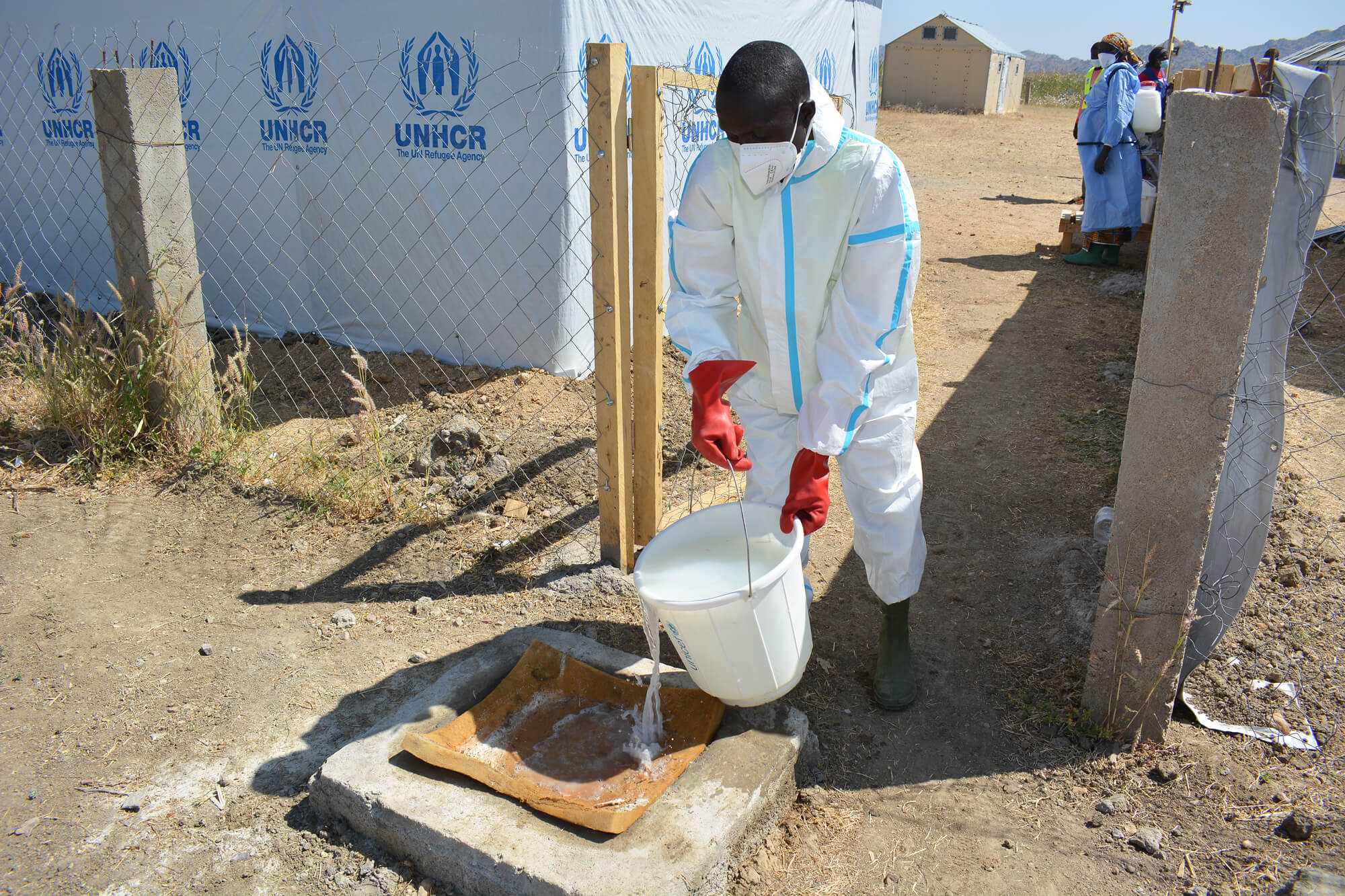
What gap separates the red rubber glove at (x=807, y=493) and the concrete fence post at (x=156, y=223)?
299cm

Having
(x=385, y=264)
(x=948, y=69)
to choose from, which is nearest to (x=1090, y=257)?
(x=385, y=264)

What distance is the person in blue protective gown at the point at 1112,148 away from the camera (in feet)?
25.3

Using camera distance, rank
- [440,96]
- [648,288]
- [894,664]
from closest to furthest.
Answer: [894,664] < [648,288] < [440,96]

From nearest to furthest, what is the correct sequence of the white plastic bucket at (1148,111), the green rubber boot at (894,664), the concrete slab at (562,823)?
1. the concrete slab at (562,823)
2. the green rubber boot at (894,664)
3. the white plastic bucket at (1148,111)

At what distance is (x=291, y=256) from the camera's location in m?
5.95

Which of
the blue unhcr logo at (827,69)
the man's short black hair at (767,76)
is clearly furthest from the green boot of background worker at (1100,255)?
the man's short black hair at (767,76)

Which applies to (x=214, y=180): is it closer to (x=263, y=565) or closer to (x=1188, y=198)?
(x=263, y=565)

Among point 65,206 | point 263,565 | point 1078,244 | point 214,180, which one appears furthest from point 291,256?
point 1078,244

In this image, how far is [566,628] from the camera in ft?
10.1

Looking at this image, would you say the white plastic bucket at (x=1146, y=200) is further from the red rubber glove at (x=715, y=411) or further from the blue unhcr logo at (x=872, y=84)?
the red rubber glove at (x=715, y=411)

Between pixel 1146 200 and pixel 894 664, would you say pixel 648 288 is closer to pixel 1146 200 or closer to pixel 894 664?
pixel 894 664

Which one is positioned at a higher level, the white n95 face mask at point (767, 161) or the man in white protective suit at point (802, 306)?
the white n95 face mask at point (767, 161)

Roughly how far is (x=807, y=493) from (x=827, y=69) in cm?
727

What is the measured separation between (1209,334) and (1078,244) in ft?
23.9
